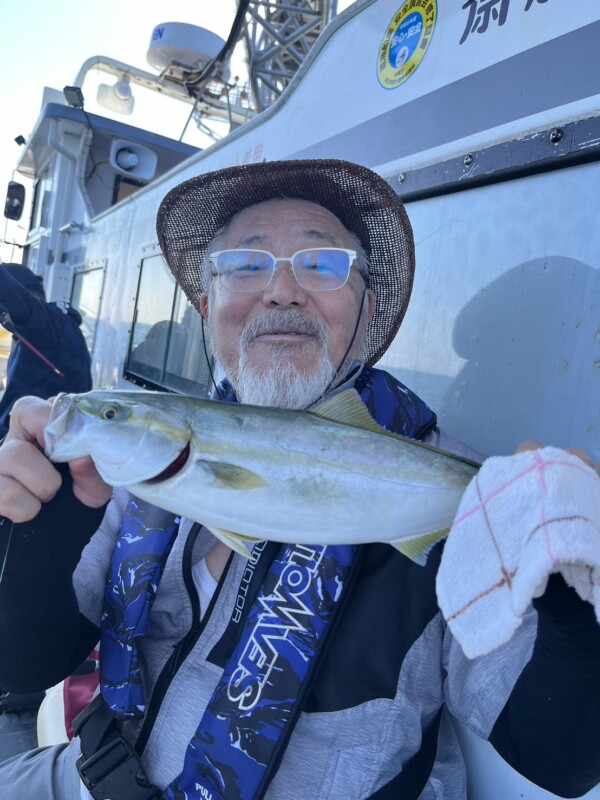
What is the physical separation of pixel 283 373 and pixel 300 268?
39cm

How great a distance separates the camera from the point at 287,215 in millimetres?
2180

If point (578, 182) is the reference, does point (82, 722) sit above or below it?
below

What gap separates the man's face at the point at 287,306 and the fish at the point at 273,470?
2.11ft

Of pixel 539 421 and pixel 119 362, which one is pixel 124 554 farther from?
pixel 119 362

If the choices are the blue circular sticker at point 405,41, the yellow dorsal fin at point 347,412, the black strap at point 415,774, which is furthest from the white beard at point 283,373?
the blue circular sticker at point 405,41

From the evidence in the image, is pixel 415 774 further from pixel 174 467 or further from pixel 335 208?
pixel 335 208

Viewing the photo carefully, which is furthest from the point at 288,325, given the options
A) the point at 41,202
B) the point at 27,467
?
the point at 41,202

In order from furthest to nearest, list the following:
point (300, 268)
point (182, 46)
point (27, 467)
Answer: point (182, 46)
point (300, 268)
point (27, 467)

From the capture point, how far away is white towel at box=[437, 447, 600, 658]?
3.17 ft

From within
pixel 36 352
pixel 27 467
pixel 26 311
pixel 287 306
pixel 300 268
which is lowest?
pixel 36 352

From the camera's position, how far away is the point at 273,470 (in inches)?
49.8

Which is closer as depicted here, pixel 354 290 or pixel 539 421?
pixel 539 421

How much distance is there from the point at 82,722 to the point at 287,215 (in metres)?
1.92

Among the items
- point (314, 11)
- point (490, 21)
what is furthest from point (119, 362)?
point (490, 21)
